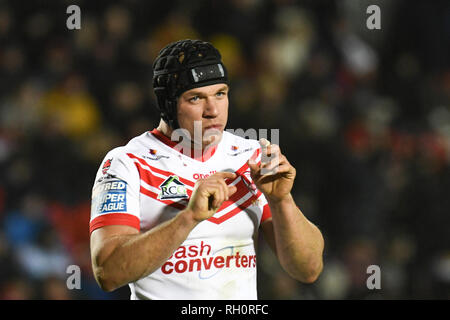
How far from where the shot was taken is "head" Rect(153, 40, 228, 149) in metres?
2.50

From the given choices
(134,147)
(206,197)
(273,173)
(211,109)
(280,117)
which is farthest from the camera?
(280,117)

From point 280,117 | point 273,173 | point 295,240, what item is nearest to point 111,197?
point 273,173

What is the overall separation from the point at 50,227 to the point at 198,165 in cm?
304

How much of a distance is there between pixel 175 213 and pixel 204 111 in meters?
0.40

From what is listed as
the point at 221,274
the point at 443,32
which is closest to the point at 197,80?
the point at 221,274

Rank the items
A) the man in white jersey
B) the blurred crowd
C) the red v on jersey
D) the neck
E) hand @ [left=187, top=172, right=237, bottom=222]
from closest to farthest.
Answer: hand @ [left=187, top=172, right=237, bottom=222] < the man in white jersey < the red v on jersey < the neck < the blurred crowd

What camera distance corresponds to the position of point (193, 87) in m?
2.50

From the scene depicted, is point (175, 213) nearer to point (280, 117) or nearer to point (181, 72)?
point (181, 72)

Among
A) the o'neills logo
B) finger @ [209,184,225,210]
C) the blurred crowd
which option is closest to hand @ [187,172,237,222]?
finger @ [209,184,225,210]

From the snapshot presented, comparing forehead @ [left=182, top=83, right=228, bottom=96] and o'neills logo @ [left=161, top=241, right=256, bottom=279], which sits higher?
forehead @ [left=182, top=83, right=228, bottom=96]

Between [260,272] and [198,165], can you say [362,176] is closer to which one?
[260,272]

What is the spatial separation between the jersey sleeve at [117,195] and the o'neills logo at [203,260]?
0.63 ft

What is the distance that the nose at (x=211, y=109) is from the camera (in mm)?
2479

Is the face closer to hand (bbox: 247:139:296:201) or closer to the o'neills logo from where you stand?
hand (bbox: 247:139:296:201)
